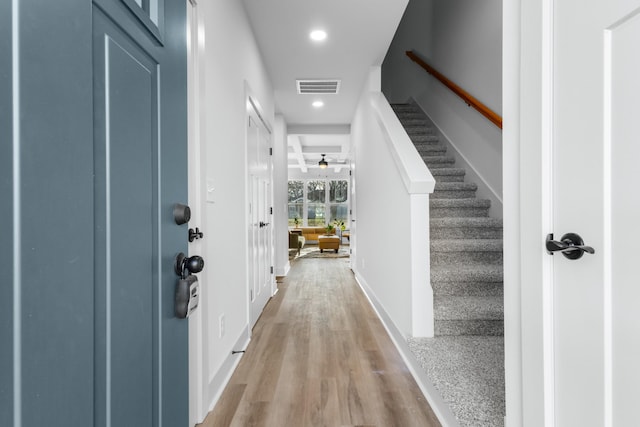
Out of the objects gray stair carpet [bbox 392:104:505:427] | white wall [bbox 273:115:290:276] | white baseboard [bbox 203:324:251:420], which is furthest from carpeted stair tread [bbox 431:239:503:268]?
white wall [bbox 273:115:290:276]

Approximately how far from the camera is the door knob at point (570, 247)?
827 millimetres

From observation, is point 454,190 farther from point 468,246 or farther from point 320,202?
point 320,202

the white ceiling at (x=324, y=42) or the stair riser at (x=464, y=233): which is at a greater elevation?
the white ceiling at (x=324, y=42)

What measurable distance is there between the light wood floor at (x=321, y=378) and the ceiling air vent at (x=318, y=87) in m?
2.75

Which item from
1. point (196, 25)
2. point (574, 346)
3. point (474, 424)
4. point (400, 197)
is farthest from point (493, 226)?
point (196, 25)

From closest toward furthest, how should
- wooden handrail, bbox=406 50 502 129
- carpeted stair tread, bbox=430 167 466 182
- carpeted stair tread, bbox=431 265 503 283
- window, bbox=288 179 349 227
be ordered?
carpeted stair tread, bbox=431 265 503 283, wooden handrail, bbox=406 50 502 129, carpeted stair tread, bbox=430 167 466 182, window, bbox=288 179 349 227

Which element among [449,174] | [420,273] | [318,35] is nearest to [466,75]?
[449,174]

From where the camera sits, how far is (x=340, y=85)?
4.10 meters

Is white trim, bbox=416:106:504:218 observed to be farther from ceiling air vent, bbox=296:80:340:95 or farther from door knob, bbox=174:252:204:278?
door knob, bbox=174:252:204:278

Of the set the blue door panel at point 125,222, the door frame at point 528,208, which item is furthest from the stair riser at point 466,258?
the blue door panel at point 125,222

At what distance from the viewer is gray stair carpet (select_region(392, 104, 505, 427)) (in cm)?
152

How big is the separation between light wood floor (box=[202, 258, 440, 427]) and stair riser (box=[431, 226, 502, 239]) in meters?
0.97

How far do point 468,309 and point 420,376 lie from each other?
0.63m

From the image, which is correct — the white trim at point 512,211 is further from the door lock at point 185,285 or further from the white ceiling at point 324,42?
the white ceiling at point 324,42
